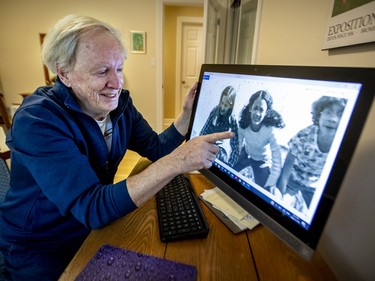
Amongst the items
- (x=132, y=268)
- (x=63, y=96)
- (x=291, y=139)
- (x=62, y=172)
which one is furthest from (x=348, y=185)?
(x=63, y=96)

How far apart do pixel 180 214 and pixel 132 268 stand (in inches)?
8.3

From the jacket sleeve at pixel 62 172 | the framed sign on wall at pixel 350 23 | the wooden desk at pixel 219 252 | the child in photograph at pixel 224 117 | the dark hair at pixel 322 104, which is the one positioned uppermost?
the framed sign on wall at pixel 350 23

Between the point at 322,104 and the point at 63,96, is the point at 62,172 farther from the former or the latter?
the point at 322,104

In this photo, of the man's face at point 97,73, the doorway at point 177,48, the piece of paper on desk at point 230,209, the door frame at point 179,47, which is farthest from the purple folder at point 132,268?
the door frame at point 179,47

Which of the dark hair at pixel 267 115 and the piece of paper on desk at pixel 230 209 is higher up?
the dark hair at pixel 267 115

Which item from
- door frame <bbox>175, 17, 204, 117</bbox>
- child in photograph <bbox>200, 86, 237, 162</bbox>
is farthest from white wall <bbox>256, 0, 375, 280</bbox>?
door frame <bbox>175, 17, 204, 117</bbox>

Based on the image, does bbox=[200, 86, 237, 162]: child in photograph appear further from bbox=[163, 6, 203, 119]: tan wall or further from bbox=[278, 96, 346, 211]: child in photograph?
bbox=[163, 6, 203, 119]: tan wall

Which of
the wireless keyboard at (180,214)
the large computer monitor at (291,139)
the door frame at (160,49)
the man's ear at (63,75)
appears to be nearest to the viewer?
the large computer monitor at (291,139)

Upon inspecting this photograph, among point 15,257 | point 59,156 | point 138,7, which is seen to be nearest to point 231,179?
point 59,156

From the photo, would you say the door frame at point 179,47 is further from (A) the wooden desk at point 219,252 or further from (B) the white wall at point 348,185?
(A) the wooden desk at point 219,252

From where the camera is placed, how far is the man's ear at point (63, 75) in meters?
0.74

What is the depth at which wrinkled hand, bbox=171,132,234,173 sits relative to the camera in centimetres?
56

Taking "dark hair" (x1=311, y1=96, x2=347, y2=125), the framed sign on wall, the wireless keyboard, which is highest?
the framed sign on wall

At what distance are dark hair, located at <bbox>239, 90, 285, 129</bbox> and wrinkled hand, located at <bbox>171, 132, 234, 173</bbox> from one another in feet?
0.18
